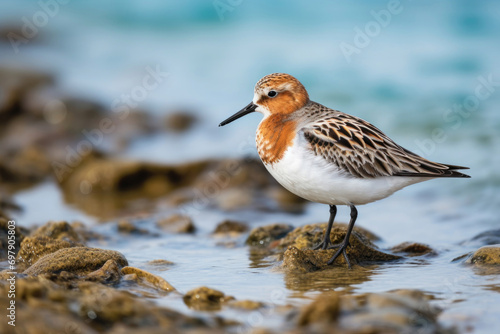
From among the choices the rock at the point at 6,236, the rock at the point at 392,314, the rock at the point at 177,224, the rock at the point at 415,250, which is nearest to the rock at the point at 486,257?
the rock at the point at 415,250

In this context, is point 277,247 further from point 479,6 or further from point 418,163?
point 479,6

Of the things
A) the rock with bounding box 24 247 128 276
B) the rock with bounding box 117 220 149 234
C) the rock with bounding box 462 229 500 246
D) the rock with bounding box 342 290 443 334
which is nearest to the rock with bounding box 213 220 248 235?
the rock with bounding box 117 220 149 234

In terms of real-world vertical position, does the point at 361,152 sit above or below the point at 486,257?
above

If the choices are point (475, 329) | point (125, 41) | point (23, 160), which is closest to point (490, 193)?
point (475, 329)

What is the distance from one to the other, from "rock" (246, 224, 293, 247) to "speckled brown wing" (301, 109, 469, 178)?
6.73ft

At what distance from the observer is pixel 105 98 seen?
841 inches

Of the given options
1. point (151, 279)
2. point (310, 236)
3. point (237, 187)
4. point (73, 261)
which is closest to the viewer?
point (151, 279)

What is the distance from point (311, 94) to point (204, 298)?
1452 cm

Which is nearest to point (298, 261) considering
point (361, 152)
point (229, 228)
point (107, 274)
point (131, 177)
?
point (361, 152)

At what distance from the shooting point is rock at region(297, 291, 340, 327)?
219 inches

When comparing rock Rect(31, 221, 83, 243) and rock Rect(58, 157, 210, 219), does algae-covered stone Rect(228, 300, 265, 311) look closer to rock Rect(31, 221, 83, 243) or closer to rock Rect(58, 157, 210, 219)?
rock Rect(31, 221, 83, 243)

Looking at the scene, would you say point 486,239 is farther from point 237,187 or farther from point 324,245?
point 237,187

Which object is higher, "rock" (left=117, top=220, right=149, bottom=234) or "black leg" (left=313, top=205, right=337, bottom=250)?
"rock" (left=117, top=220, right=149, bottom=234)

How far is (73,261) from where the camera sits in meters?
7.30
